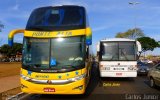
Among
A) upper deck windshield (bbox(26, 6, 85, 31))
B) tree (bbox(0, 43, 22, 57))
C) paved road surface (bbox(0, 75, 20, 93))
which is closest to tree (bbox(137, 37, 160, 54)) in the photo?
tree (bbox(0, 43, 22, 57))

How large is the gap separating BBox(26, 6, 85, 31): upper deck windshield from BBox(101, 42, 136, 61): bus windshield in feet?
26.8

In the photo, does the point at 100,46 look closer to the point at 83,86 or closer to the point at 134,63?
the point at 134,63

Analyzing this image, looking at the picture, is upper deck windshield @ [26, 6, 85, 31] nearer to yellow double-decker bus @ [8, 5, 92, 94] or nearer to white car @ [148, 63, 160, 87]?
yellow double-decker bus @ [8, 5, 92, 94]

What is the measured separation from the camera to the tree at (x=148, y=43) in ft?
353

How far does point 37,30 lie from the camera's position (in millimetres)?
14227

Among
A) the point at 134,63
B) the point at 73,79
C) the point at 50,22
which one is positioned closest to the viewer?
the point at 73,79

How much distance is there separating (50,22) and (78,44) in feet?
5.06

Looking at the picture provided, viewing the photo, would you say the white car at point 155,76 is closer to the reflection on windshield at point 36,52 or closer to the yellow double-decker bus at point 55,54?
the yellow double-decker bus at point 55,54

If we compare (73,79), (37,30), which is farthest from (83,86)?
(37,30)

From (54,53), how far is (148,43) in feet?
318

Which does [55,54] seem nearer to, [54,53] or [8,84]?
[54,53]

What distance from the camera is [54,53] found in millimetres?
14039

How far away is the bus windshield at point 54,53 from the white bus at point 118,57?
29.1 ft

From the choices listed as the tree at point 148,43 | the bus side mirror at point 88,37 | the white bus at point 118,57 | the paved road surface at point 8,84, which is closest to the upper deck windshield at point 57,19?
the bus side mirror at point 88,37
